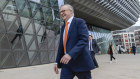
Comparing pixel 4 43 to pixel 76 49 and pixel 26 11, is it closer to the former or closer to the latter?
pixel 26 11

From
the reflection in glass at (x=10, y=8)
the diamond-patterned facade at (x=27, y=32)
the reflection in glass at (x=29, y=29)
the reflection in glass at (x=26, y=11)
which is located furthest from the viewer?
the reflection in glass at (x=29, y=29)

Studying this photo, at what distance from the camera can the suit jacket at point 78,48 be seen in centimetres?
264

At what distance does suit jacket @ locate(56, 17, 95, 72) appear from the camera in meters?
2.64

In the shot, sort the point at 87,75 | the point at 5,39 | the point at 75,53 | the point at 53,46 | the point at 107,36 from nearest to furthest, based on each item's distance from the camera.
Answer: the point at 75,53
the point at 87,75
the point at 5,39
the point at 53,46
the point at 107,36

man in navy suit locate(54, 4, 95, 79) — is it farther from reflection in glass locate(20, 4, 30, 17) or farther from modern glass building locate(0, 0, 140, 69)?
reflection in glass locate(20, 4, 30, 17)

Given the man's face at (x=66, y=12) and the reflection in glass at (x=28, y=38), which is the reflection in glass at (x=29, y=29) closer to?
the reflection in glass at (x=28, y=38)

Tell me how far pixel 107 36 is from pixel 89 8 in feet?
85.0

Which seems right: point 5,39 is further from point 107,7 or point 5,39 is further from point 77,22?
point 107,7

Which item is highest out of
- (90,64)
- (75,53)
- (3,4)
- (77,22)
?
(3,4)

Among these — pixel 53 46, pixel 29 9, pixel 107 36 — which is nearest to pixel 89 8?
pixel 53 46

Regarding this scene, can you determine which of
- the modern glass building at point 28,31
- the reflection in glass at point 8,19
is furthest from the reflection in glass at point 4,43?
the reflection in glass at point 8,19

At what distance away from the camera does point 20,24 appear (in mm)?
15711

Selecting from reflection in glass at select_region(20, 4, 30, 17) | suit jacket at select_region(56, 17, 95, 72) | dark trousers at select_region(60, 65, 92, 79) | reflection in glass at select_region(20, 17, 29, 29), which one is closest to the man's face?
suit jacket at select_region(56, 17, 95, 72)

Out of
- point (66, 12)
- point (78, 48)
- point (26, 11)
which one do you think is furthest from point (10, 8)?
point (78, 48)
